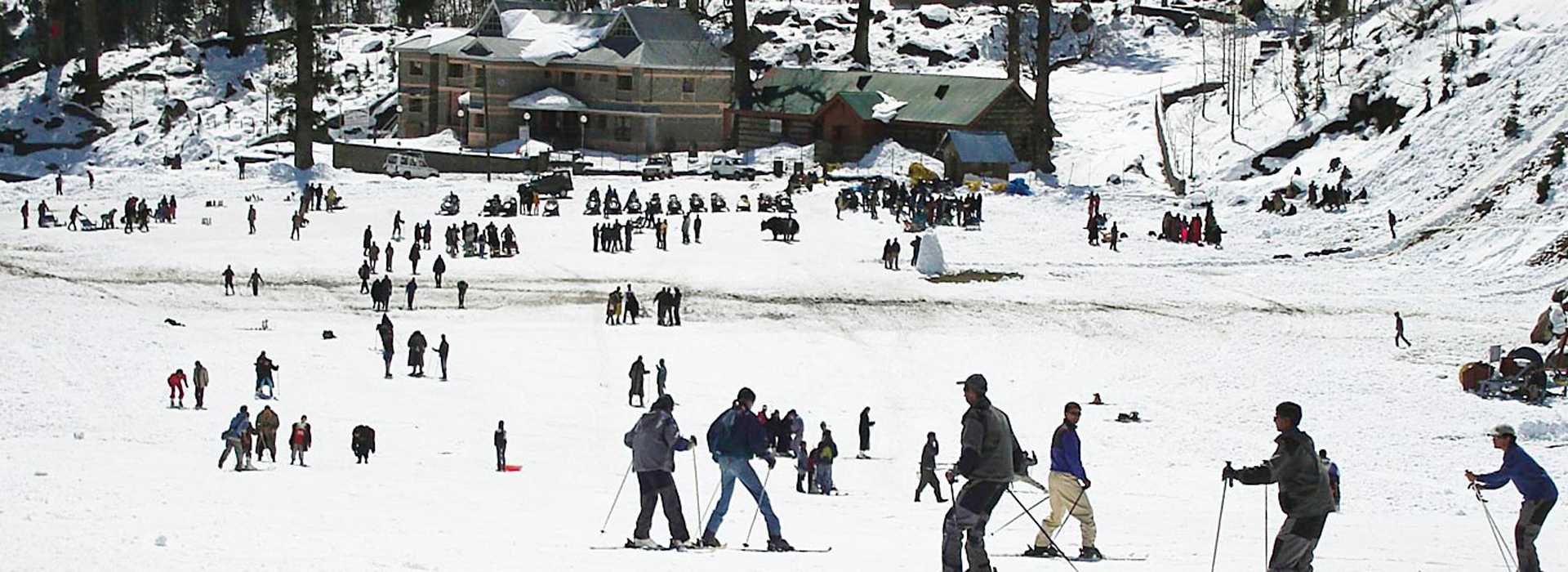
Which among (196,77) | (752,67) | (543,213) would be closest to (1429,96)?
(543,213)

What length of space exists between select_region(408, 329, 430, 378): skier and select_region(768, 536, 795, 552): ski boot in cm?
1944

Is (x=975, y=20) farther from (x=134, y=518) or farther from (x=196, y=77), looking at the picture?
(x=134, y=518)

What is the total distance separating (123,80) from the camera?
291 feet

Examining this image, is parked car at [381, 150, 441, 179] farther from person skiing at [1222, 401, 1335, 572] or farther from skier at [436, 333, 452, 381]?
person skiing at [1222, 401, 1335, 572]

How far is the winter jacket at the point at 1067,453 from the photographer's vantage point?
13922mm

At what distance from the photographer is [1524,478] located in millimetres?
13078

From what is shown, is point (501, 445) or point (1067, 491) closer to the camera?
point (1067, 491)

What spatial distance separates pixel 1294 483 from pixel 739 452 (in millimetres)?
4257

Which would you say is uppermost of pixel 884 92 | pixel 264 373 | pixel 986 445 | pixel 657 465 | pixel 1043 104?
pixel 884 92

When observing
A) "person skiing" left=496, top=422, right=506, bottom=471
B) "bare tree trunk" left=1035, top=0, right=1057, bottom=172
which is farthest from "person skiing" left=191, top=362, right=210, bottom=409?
"bare tree trunk" left=1035, top=0, right=1057, bottom=172

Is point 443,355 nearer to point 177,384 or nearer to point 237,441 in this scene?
point 177,384

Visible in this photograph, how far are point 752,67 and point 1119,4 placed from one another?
18916 millimetres

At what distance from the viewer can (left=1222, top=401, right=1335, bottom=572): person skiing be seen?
11.4 metres

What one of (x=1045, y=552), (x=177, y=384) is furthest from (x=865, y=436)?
(x=1045, y=552)
